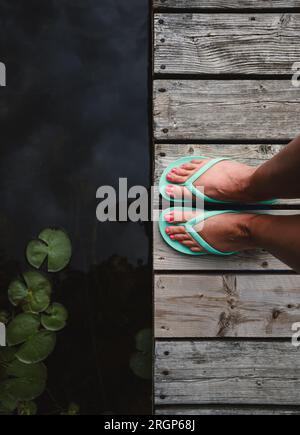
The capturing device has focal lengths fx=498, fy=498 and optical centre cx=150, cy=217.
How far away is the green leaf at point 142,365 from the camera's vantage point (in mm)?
1486

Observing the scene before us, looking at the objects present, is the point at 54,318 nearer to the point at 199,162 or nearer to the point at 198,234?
the point at 198,234

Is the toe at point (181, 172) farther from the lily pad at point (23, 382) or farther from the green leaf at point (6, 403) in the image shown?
the green leaf at point (6, 403)

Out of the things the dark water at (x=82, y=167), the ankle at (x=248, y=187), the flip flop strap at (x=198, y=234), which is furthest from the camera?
the dark water at (x=82, y=167)

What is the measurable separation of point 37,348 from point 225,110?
2.91 feet

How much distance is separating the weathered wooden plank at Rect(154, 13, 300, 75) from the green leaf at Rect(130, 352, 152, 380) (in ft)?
2.76

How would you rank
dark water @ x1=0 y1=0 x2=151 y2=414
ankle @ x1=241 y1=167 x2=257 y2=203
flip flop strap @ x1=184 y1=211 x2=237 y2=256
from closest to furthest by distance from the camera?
ankle @ x1=241 y1=167 x2=257 y2=203 < flip flop strap @ x1=184 y1=211 x2=237 y2=256 < dark water @ x1=0 y1=0 x2=151 y2=414

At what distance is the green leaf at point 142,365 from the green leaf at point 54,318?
237mm

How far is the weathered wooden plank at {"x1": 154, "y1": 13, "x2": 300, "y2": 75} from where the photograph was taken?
1.44m

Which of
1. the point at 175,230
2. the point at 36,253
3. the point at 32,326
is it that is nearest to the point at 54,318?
the point at 32,326

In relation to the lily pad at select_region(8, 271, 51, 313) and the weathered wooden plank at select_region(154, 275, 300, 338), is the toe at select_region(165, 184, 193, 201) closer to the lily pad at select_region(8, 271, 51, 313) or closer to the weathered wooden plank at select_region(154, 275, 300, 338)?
the weathered wooden plank at select_region(154, 275, 300, 338)

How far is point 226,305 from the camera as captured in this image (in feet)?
4.63

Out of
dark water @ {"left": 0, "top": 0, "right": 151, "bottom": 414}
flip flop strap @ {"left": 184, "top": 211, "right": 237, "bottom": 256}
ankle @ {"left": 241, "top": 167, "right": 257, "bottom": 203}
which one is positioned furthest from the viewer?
dark water @ {"left": 0, "top": 0, "right": 151, "bottom": 414}

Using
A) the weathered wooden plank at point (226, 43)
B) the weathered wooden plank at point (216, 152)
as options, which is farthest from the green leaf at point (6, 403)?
the weathered wooden plank at point (226, 43)

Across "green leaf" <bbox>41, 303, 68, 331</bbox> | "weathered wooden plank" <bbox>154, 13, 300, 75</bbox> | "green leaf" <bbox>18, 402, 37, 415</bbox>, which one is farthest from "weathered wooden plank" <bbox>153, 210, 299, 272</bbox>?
"green leaf" <bbox>18, 402, 37, 415</bbox>
